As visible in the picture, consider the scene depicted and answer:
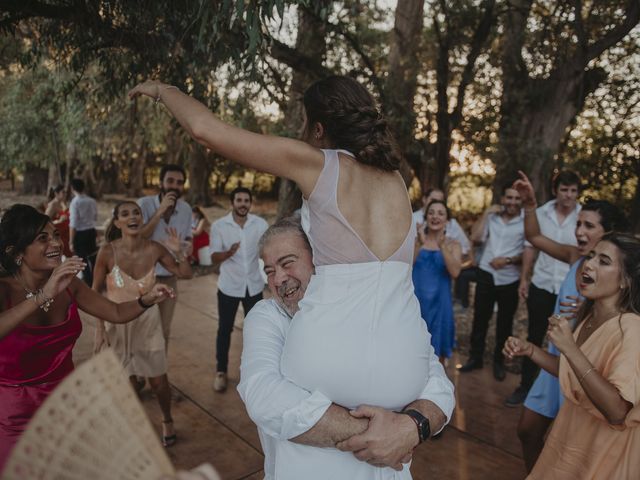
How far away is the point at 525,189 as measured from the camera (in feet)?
11.5

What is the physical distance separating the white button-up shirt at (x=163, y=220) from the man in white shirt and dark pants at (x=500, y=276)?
3.23 metres

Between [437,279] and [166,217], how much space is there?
276 cm

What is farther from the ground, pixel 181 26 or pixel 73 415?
pixel 181 26

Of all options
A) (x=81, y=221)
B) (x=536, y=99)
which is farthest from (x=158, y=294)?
(x=536, y=99)

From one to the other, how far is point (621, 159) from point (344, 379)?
51.0ft

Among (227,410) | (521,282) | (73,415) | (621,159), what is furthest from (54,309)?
(621,159)

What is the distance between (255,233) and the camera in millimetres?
5020

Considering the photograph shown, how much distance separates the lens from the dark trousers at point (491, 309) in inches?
200

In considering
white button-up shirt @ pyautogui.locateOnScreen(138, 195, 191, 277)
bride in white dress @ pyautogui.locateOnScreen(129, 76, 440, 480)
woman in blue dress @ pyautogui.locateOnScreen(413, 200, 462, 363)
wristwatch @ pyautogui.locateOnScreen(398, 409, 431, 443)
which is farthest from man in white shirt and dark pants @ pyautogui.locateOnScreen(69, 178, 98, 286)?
wristwatch @ pyautogui.locateOnScreen(398, 409, 431, 443)

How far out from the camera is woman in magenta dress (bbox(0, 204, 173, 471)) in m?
2.12

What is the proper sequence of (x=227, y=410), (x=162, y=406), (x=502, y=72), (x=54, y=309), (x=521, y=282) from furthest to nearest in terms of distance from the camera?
(x=502, y=72) → (x=521, y=282) → (x=227, y=410) → (x=162, y=406) → (x=54, y=309)

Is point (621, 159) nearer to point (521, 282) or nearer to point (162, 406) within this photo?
point (521, 282)

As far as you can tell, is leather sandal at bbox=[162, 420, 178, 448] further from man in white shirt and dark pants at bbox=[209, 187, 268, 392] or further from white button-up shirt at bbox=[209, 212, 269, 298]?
white button-up shirt at bbox=[209, 212, 269, 298]

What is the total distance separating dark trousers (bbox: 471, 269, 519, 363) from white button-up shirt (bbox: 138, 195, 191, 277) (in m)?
3.23
